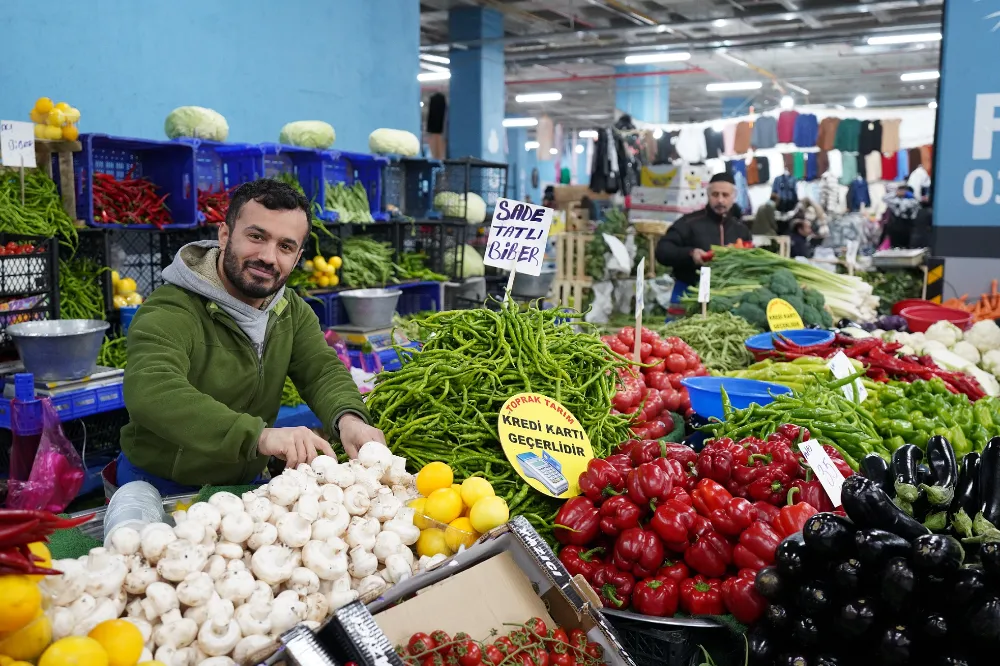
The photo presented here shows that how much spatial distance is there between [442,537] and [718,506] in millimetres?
746

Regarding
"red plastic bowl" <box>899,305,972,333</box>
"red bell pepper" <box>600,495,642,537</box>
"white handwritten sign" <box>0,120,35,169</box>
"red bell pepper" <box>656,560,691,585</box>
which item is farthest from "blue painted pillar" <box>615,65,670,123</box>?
"red bell pepper" <box>656,560,691,585</box>

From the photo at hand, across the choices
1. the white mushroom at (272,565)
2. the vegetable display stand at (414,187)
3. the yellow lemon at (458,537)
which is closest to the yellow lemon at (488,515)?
the yellow lemon at (458,537)

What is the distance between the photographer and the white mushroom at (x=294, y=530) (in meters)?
1.83

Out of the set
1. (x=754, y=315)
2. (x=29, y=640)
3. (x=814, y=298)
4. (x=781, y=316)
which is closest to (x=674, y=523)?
(x=29, y=640)

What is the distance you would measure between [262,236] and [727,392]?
1.93 metres

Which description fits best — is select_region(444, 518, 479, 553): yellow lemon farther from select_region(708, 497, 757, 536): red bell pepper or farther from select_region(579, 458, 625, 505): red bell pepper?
select_region(708, 497, 757, 536): red bell pepper

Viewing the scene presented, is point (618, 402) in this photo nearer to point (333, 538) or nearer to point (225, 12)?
point (333, 538)

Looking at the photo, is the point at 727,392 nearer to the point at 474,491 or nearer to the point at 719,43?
the point at 474,491

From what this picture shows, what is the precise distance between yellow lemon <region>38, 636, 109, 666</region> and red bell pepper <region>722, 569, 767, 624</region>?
4.49ft

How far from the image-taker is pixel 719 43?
51.6 feet

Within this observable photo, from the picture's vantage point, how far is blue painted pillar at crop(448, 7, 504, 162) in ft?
52.2

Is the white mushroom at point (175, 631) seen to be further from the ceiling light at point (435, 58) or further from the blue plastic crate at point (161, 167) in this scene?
the ceiling light at point (435, 58)

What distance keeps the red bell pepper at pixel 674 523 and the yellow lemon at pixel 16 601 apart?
143 cm

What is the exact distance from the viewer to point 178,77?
788 cm
